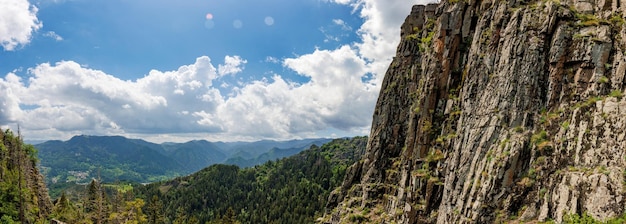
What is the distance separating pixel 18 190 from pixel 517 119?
77.8 metres

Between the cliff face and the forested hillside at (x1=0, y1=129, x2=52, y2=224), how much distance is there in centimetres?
5761

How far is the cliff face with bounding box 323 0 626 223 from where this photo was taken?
994 inches

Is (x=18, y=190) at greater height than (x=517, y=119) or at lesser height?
lesser

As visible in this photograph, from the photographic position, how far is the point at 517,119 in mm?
31234

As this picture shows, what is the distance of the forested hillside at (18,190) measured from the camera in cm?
5775

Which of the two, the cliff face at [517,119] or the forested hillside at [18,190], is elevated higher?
the cliff face at [517,119]

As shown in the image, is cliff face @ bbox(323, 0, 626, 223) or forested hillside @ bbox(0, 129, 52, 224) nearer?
cliff face @ bbox(323, 0, 626, 223)

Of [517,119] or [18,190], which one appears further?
[18,190]

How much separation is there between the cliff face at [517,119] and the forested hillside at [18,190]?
57.6 meters

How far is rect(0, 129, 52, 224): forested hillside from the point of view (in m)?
57.8

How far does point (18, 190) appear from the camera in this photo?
59.1 m

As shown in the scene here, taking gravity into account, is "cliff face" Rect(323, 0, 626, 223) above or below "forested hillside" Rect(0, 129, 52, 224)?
above

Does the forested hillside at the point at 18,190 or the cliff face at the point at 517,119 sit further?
the forested hillside at the point at 18,190

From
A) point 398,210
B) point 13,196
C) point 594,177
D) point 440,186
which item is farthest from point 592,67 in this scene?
point 13,196
